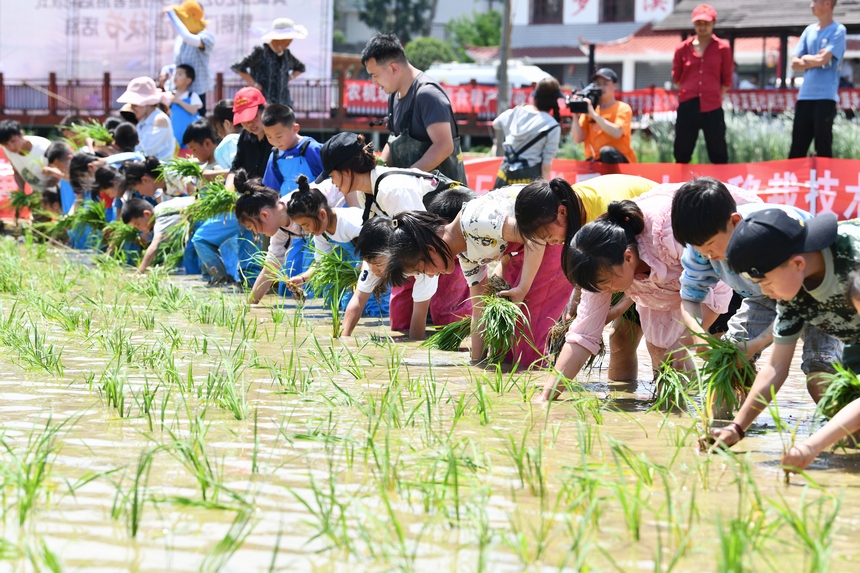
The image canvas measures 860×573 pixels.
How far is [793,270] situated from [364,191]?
9.94ft

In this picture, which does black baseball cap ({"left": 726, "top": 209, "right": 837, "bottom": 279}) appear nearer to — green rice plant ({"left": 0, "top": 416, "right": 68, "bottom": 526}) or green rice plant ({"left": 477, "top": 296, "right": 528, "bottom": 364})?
green rice plant ({"left": 477, "top": 296, "right": 528, "bottom": 364})

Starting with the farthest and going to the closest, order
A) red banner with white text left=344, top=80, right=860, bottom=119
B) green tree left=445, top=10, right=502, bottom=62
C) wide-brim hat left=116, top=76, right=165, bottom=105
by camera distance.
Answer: green tree left=445, top=10, right=502, bottom=62 < red banner with white text left=344, top=80, right=860, bottom=119 < wide-brim hat left=116, top=76, right=165, bottom=105

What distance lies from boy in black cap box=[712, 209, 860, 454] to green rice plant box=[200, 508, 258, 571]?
56.8 inches

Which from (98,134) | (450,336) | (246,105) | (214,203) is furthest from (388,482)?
(98,134)

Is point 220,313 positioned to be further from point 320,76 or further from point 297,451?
point 320,76

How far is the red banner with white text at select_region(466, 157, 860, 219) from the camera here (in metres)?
7.94

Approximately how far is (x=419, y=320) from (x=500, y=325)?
3.13ft

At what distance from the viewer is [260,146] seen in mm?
7652

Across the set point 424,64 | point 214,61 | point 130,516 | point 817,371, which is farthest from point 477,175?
point 424,64

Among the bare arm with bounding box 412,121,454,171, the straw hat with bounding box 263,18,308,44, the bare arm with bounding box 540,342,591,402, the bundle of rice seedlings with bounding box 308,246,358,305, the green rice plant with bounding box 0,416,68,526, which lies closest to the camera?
the green rice plant with bounding box 0,416,68,526

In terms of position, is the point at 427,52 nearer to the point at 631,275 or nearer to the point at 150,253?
the point at 150,253

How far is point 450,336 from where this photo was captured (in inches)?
205

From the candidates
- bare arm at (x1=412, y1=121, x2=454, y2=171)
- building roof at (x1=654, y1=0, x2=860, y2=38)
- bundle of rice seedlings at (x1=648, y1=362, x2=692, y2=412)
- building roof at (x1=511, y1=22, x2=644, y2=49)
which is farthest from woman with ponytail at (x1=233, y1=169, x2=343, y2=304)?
building roof at (x1=511, y1=22, x2=644, y2=49)

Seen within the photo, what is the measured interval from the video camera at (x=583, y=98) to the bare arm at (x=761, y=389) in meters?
5.75
